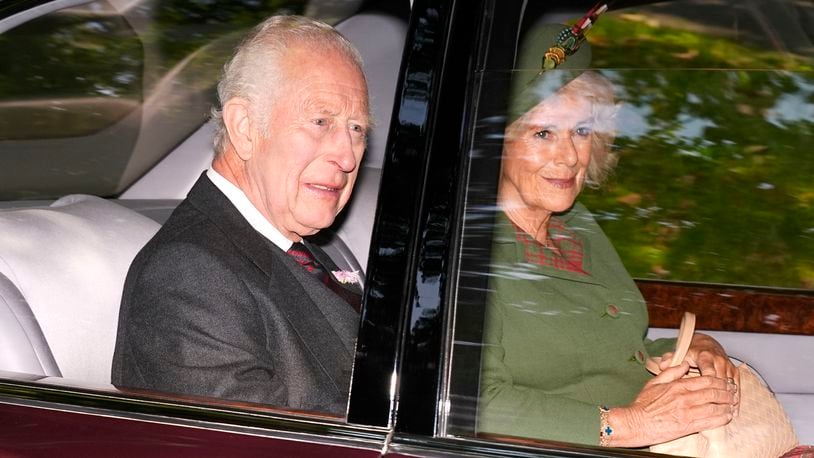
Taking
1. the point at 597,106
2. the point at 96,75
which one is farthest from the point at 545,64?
the point at 96,75

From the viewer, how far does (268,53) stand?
1927 mm

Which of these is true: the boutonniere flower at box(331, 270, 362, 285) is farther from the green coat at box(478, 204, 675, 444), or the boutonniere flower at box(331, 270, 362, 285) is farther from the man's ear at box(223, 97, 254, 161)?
the green coat at box(478, 204, 675, 444)

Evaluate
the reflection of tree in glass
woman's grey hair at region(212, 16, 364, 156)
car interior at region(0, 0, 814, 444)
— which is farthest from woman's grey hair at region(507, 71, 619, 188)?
the reflection of tree in glass

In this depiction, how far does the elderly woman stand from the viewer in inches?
61.4

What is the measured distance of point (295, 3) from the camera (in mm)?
2180

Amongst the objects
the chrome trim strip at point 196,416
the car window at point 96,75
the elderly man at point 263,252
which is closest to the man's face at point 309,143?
the elderly man at point 263,252

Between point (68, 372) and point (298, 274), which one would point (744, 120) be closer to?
point (298, 274)

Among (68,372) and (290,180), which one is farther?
(290,180)

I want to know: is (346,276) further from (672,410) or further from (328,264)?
(672,410)

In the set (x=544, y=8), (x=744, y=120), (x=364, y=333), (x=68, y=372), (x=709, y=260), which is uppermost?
(x=544, y=8)

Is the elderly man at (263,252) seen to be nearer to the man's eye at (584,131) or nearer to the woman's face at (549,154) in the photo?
the woman's face at (549,154)

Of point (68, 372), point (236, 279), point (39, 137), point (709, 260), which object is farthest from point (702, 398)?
point (39, 137)

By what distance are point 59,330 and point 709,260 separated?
3.81ft

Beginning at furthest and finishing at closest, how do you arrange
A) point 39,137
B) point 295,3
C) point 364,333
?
point 39,137, point 295,3, point 364,333
